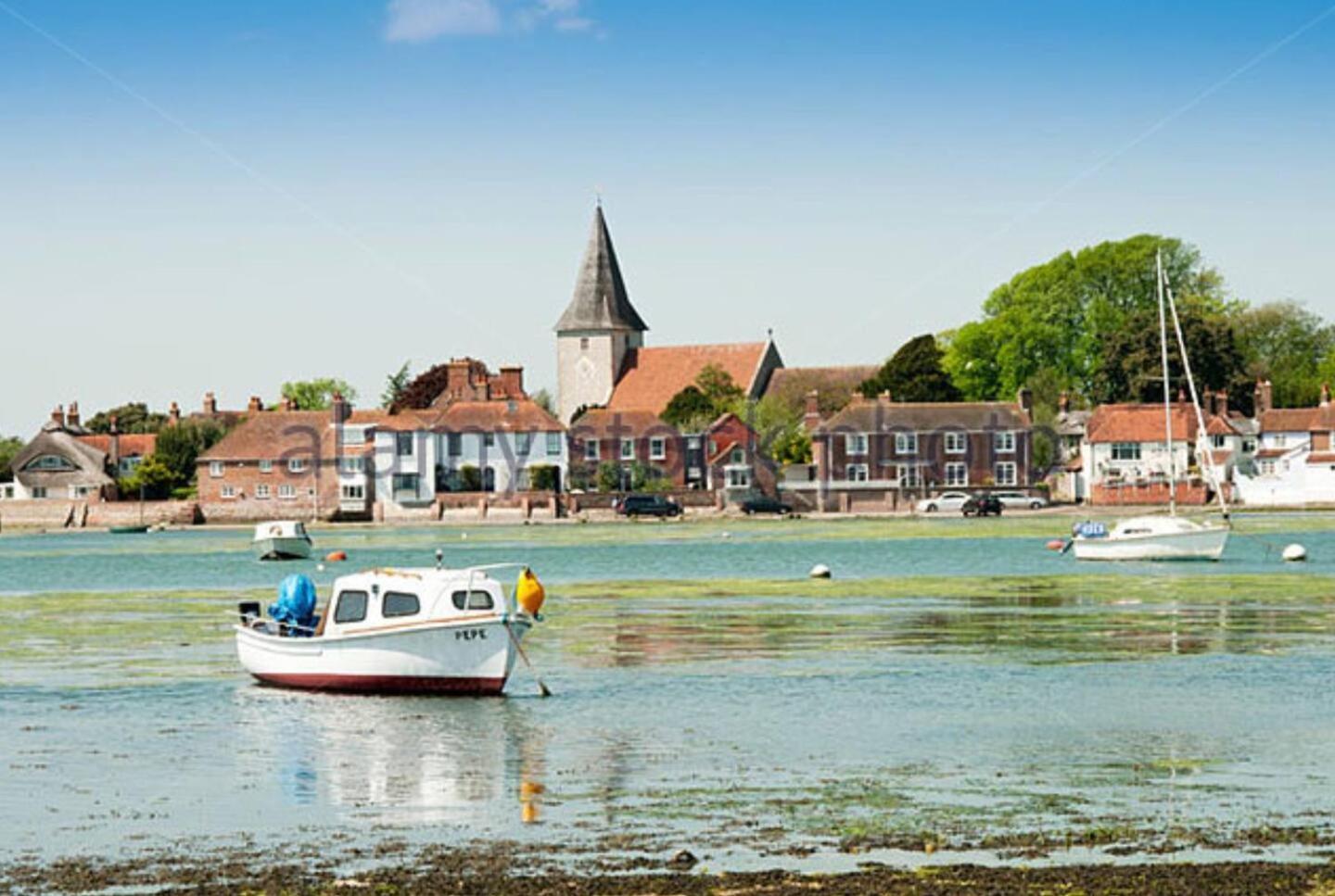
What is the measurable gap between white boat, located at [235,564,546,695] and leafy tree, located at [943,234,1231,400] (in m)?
141

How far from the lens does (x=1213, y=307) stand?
17812 cm

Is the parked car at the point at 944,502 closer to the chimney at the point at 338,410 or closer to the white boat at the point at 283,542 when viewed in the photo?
the chimney at the point at 338,410

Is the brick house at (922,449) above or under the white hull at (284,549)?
above

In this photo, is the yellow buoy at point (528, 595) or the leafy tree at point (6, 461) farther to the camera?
the leafy tree at point (6, 461)

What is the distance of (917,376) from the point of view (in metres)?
176

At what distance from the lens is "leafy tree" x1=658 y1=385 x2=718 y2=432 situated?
169 metres

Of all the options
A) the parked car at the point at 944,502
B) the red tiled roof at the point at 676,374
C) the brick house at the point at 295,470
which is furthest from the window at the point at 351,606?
the red tiled roof at the point at 676,374

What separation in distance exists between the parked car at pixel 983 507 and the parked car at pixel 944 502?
5.24 ft

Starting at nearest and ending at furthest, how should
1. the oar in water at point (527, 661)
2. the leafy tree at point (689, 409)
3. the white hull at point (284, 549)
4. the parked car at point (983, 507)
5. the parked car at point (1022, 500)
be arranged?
the oar in water at point (527, 661) < the white hull at point (284, 549) < the parked car at point (983, 507) < the parked car at point (1022, 500) < the leafy tree at point (689, 409)

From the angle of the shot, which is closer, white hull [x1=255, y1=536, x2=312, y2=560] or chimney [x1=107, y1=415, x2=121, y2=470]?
white hull [x1=255, y1=536, x2=312, y2=560]

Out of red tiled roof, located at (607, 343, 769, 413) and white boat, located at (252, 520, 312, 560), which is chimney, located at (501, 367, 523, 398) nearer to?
red tiled roof, located at (607, 343, 769, 413)

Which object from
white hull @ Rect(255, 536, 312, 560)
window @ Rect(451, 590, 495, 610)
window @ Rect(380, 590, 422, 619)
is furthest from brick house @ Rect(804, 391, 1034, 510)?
window @ Rect(451, 590, 495, 610)

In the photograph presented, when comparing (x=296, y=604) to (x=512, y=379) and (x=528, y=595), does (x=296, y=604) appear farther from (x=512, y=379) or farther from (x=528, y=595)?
(x=512, y=379)

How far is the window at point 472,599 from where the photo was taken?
122 ft
